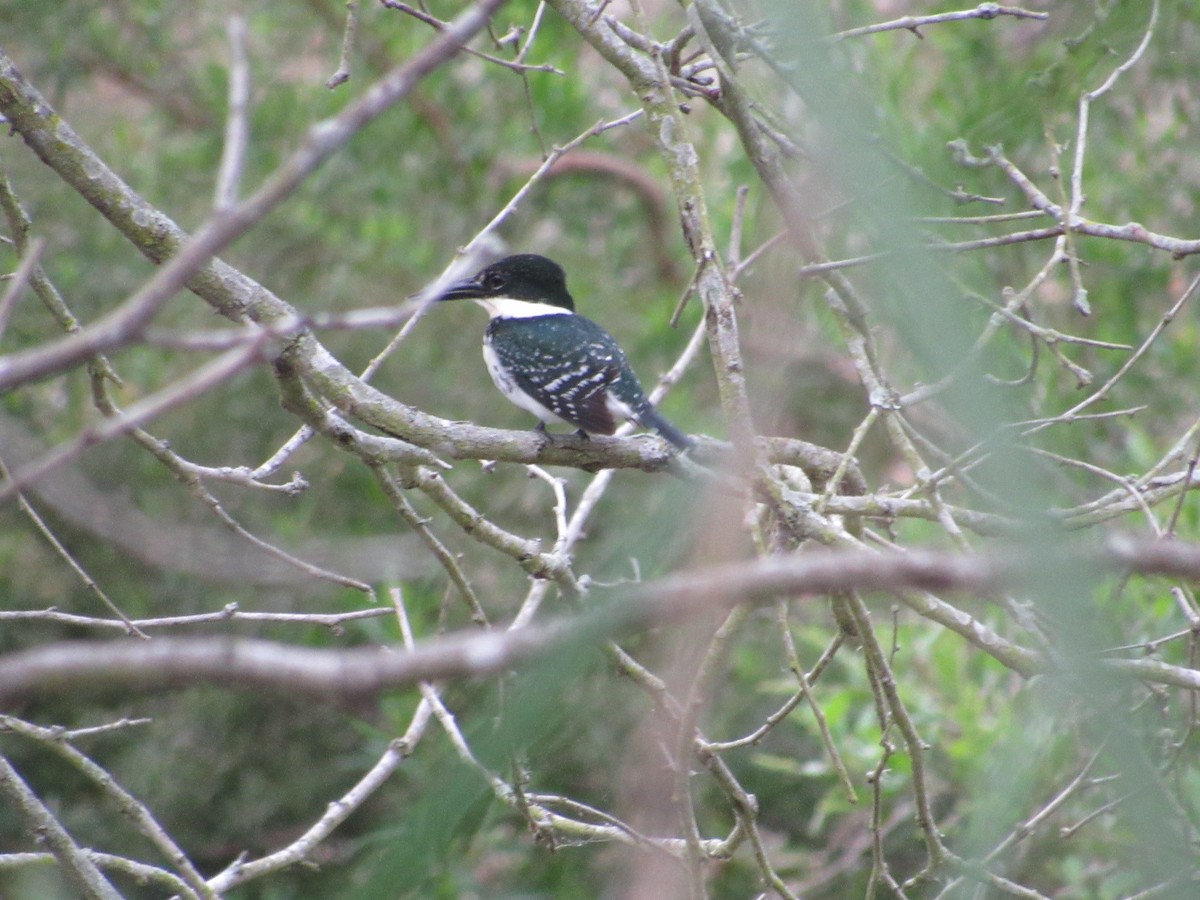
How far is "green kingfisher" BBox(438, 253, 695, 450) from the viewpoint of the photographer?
3680 mm

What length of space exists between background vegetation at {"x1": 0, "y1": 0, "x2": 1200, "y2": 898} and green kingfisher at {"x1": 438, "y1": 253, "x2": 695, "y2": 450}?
21 centimetres

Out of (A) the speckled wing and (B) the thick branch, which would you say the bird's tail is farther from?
(B) the thick branch

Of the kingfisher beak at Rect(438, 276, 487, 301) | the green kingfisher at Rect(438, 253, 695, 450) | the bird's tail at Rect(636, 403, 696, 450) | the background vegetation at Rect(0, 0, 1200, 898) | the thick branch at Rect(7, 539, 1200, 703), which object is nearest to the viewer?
the thick branch at Rect(7, 539, 1200, 703)

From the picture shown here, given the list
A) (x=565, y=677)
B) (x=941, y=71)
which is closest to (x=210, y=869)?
(x=941, y=71)

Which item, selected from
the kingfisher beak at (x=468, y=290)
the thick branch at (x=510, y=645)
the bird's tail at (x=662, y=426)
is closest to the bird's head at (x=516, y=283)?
the kingfisher beak at (x=468, y=290)

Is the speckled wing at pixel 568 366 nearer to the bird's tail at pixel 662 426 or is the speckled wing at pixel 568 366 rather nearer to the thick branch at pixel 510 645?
the bird's tail at pixel 662 426

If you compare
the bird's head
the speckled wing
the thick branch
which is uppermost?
the thick branch

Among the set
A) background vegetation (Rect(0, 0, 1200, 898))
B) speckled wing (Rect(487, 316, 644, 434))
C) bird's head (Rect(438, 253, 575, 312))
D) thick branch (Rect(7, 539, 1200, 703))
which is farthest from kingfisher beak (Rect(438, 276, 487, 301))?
thick branch (Rect(7, 539, 1200, 703))

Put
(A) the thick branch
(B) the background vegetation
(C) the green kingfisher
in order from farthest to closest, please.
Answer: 1. (C) the green kingfisher
2. (B) the background vegetation
3. (A) the thick branch

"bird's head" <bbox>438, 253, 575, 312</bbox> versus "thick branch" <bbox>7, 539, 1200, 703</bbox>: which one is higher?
"thick branch" <bbox>7, 539, 1200, 703</bbox>

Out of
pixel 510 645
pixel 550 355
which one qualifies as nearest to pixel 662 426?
pixel 550 355

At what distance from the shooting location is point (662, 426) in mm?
3201

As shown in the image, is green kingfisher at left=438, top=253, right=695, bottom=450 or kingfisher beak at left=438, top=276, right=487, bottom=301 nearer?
green kingfisher at left=438, top=253, right=695, bottom=450

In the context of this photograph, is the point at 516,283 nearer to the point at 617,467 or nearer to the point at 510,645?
the point at 617,467
